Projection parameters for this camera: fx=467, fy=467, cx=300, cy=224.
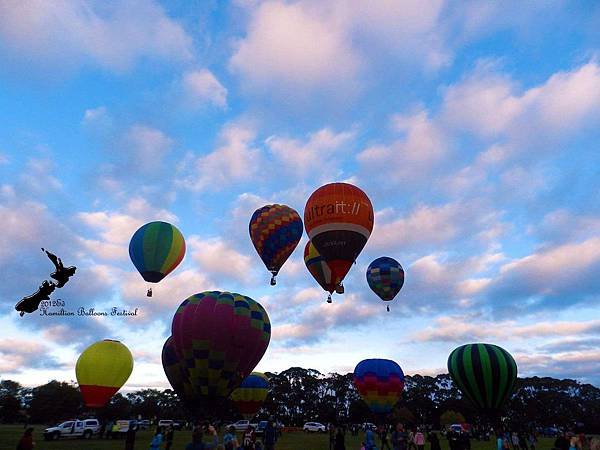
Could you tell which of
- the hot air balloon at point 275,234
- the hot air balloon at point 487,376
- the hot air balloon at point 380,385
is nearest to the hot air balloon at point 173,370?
the hot air balloon at point 275,234

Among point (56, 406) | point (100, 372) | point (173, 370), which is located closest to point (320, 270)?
point (173, 370)

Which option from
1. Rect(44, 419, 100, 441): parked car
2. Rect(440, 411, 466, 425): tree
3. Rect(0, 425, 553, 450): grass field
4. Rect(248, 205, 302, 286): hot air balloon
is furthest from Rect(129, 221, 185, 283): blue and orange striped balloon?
Rect(440, 411, 466, 425): tree

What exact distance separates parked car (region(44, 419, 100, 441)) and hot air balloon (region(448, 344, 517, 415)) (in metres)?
25.8

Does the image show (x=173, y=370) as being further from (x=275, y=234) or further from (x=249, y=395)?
(x=275, y=234)

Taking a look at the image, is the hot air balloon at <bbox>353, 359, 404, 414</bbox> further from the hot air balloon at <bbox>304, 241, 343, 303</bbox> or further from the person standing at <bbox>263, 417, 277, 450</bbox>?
the person standing at <bbox>263, 417, 277, 450</bbox>

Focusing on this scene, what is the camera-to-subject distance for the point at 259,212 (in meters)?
32.2

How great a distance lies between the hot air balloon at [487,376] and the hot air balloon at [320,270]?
844 centimetres

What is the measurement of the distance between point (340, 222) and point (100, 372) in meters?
17.0

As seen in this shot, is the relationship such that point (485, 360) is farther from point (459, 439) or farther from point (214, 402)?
point (214, 402)

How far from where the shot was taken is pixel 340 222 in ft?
81.6

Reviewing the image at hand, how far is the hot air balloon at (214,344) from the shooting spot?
69.0 feet

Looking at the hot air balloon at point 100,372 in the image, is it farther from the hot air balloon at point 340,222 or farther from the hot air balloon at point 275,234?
the hot air balloon at point 340,222

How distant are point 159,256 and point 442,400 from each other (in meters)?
94.7

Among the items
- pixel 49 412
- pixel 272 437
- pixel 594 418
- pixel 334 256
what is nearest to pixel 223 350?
pixel 272 437
